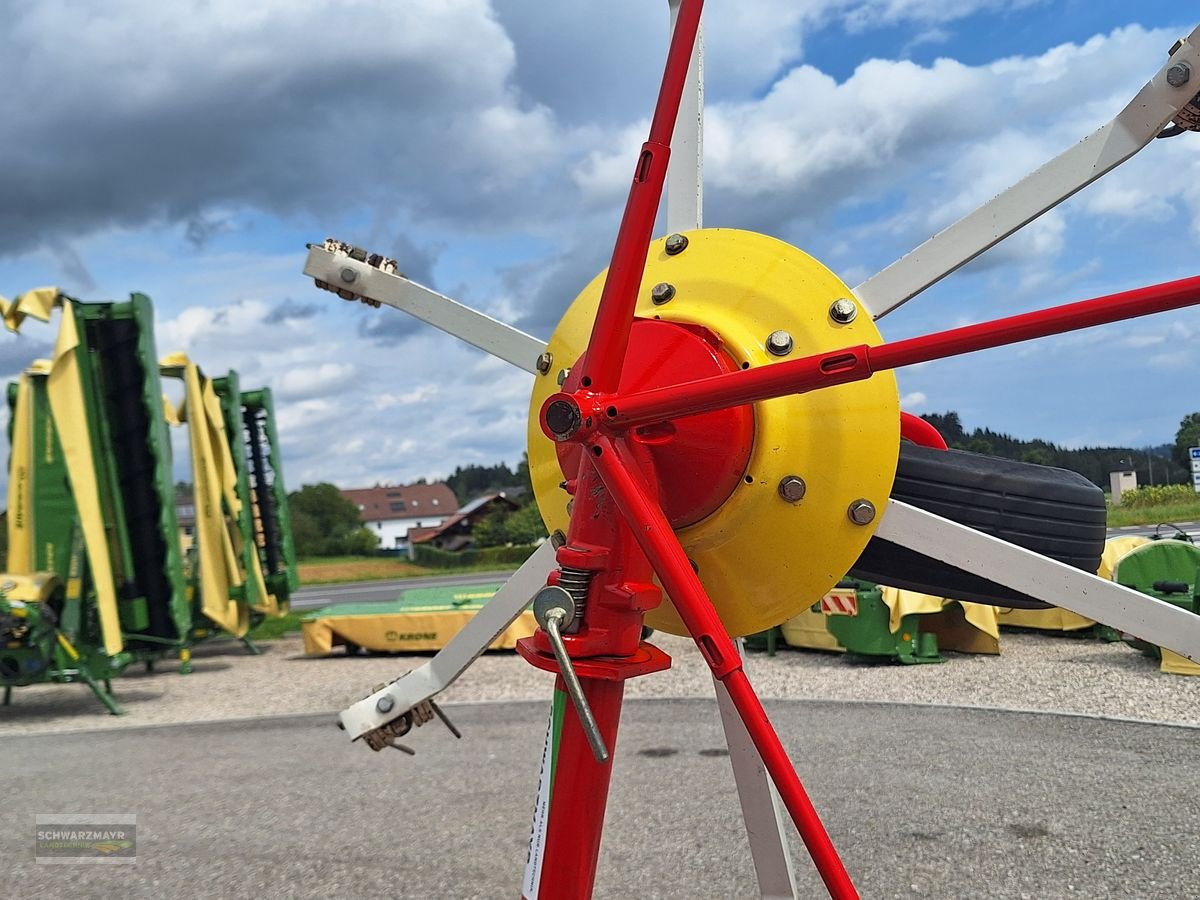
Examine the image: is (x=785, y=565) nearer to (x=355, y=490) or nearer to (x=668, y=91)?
(x=668, y=91)

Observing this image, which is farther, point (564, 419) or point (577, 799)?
point (577, 799)

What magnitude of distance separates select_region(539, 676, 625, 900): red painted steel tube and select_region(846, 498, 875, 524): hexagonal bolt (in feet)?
1.71

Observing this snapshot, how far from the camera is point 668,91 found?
5.52 feet

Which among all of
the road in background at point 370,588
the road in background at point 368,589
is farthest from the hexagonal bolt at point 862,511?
the road in background at point 370,588

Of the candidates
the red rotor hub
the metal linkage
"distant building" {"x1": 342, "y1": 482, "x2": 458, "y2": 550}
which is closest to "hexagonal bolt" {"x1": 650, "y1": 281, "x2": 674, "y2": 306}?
the red rotor hub

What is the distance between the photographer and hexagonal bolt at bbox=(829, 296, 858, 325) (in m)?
1.89

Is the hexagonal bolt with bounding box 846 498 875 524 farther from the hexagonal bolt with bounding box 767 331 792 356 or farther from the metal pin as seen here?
the metal pin

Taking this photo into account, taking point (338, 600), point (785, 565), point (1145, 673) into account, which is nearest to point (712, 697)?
point (1145, 673)

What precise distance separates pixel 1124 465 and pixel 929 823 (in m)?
2.84

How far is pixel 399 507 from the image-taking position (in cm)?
9312

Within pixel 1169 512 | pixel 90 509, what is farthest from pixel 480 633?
pixel 90 509

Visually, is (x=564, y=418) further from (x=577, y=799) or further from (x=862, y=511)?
(x=577, y=799)

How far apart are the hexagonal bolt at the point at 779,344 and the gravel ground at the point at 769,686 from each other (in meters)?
7.25

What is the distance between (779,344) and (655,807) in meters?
4.73
